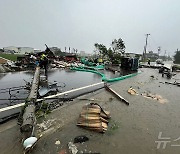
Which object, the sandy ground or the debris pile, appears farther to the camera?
the debris pile

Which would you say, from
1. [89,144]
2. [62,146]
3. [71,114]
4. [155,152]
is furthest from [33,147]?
[155,152]

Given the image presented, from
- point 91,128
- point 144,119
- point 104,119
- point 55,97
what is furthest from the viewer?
point 55,97

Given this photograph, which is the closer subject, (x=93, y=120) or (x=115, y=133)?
(x=115, y=133)

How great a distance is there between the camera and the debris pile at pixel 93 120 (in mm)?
4816

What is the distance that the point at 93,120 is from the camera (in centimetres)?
498

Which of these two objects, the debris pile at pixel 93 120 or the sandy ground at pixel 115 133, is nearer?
the sandy ground at pixel 115 133

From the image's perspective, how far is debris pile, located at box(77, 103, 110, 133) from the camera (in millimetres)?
4816

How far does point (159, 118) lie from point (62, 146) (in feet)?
15.1

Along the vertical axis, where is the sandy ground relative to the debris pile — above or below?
below

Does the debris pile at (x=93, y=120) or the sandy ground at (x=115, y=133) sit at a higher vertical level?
the debris pile at (x=93, y=120)

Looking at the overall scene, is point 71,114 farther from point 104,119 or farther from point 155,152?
point 155,152

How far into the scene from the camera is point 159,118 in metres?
6.12

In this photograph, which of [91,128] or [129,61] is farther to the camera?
[129,61]

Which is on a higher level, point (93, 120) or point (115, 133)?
point (93, 120)
